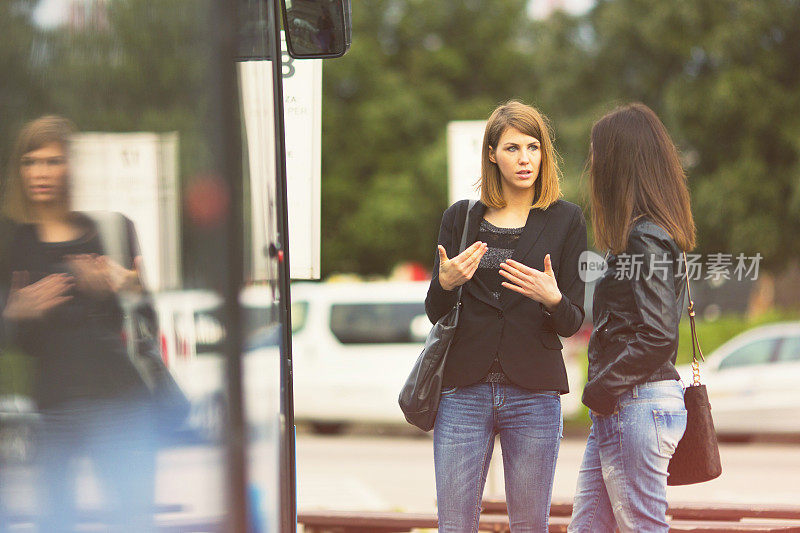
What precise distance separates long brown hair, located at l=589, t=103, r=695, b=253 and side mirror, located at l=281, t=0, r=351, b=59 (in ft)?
2.77

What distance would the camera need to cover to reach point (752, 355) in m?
12.6

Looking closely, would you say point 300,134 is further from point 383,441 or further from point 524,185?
point 383,441

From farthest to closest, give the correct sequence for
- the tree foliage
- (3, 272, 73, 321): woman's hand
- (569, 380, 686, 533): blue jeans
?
1. the tree foliage
2. (569, 380, 686, 533): blue jeans
3. (3, 272, 73, 321): woman's hand

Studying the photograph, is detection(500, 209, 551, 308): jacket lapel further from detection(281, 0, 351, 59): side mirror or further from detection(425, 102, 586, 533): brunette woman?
detection(281, 0, 351, 59): side mirror

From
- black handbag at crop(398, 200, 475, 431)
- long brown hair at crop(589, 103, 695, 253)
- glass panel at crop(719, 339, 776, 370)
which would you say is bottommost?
glass panel at crop(719, 339, 776, 370)

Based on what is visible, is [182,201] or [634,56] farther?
[634,56]

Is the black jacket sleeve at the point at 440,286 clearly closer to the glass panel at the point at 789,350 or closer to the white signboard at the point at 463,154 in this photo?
the white signboard at the point at 463,154

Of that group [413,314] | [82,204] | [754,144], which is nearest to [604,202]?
[82,204]

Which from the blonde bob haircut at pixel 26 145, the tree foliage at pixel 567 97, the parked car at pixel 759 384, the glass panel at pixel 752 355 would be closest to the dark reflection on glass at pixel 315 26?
the blonde bob haircut at pixel 26 145

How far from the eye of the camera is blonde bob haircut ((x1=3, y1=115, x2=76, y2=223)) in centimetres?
192

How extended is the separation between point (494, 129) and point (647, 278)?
0.66 m

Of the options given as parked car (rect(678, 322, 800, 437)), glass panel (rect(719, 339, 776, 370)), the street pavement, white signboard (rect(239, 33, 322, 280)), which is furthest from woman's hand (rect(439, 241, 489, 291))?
glass panel (rect(719, 339, 776, 370))

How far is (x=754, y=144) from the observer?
51.5 ft

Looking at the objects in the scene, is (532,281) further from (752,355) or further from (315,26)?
(752,355)
